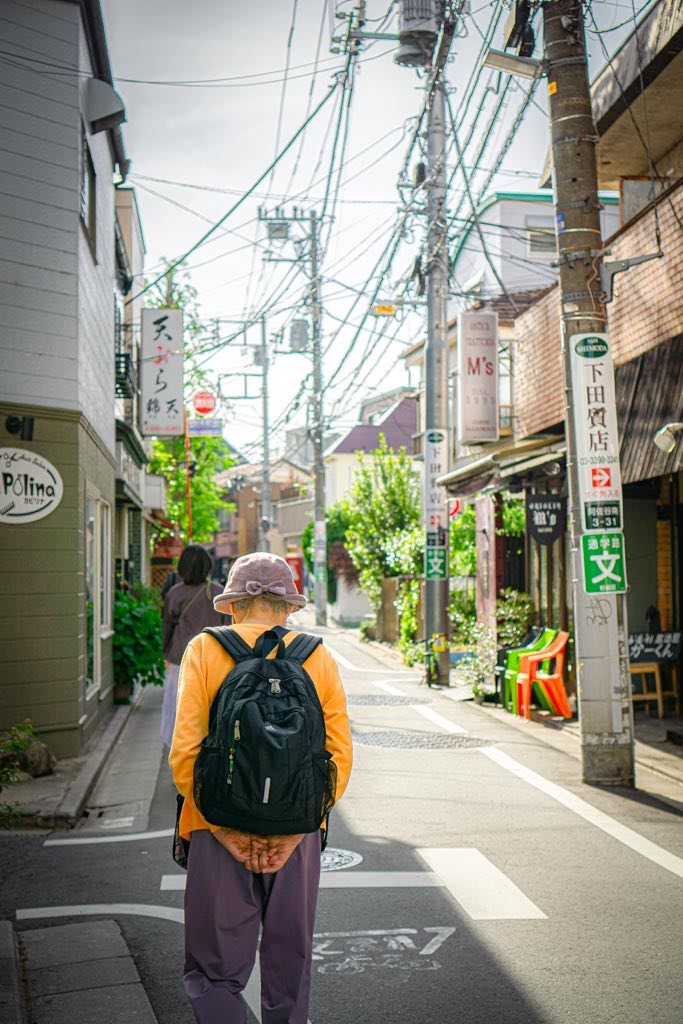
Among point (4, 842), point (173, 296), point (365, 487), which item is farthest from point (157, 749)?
point (173, 296)

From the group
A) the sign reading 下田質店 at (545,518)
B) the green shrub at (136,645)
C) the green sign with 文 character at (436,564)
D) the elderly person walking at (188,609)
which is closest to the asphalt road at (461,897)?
the elderly person walking at (188,609)

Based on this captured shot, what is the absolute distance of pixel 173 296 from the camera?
116 ft

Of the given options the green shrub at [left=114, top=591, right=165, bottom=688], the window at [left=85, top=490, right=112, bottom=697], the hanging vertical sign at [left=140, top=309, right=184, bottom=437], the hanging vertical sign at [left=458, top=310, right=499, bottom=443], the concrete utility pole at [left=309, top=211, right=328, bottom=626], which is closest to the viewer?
the window at [left=85, top=490, right=112, bottom=697]

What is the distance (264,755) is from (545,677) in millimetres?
10340

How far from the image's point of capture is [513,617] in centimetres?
1508

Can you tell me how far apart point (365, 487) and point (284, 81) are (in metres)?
13.9

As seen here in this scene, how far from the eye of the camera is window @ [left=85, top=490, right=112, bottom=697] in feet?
39.3

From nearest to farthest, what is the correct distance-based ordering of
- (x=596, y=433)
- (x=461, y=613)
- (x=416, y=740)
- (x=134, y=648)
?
(x=596, y=433) → (x=416, y=740) → (x=134, y=648) → (x=461, y=613)

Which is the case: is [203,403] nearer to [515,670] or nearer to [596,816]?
[515,670]

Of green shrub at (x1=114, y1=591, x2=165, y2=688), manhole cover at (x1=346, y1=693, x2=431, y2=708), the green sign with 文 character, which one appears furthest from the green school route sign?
the green sign with 文 character

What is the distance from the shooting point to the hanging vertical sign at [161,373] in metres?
21.0

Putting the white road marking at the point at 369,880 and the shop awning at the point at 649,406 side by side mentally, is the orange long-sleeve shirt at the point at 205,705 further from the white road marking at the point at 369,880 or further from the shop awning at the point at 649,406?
the shop awning at the point at 649,406

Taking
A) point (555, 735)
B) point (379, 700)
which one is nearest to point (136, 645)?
point (379, 700)

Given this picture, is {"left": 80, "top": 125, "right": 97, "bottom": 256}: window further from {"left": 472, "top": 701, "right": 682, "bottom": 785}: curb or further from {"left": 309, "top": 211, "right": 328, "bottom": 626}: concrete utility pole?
{"left": 309, "top": 211, "right": 328, "bottom": 626}: concrete utility pole
